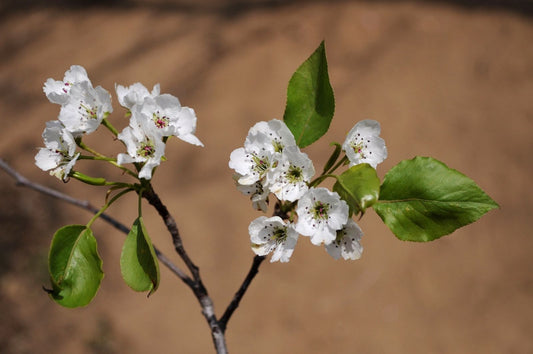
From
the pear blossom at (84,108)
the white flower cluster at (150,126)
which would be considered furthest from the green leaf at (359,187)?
the pear blossom at (84,108)

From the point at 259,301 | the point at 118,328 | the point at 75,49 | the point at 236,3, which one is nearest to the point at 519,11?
the point at 236,3

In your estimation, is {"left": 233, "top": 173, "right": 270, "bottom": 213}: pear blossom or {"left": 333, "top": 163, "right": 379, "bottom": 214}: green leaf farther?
{"left": 233, "top": 173, "right": 270, "bottom": 213}: pear blossom

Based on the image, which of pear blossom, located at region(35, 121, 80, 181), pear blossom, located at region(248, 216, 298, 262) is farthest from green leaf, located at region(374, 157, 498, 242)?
pear blossom, located at region(35, 121, 80, 181)

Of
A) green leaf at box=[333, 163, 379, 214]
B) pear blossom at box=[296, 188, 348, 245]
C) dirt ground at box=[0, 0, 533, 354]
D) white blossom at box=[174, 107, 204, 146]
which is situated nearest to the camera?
green leaf at box=[333, 163, 379, 214]

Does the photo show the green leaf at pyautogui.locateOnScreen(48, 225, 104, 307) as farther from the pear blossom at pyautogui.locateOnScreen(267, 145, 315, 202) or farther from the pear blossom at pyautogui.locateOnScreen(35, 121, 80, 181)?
the pear blossom at pyautogui.locateOnScreen(267, 145, 315, 202)

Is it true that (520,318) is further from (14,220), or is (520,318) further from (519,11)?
(14,220)

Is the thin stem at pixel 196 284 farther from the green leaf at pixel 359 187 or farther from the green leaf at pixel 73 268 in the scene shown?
the green leaf at pixel 359 187
